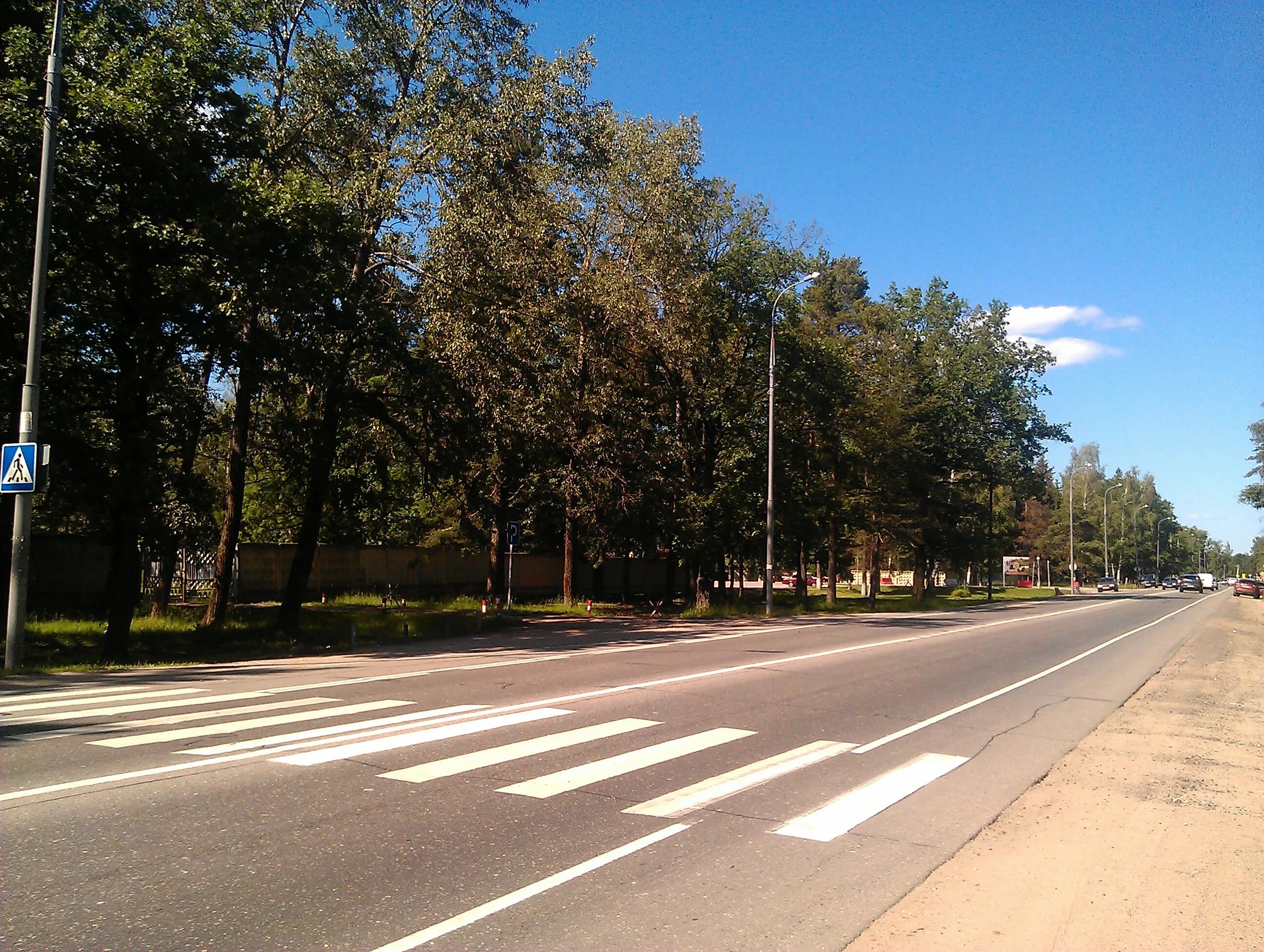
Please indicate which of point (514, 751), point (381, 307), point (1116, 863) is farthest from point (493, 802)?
point (381, 307)

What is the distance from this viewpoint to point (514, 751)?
8891mm

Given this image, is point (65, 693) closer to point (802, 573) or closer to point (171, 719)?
point (171, 719)

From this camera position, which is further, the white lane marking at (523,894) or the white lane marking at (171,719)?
the white lane marking at (171,719)

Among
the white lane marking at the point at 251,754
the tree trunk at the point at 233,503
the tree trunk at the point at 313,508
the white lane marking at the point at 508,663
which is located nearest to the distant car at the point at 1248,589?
the white lane marking at the point at 251,754

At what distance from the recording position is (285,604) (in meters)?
22.8

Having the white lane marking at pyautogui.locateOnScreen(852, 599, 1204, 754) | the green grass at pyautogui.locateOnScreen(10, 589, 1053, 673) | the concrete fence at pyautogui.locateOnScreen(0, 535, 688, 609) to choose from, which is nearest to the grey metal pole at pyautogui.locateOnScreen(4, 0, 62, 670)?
the green grass at pyautogui.locateOnScreen(10, 589, 1053, 673)

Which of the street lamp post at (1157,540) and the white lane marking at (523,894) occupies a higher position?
the street lamp post at (1157,540)

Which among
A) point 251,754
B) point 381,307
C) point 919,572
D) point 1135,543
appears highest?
point 381,307

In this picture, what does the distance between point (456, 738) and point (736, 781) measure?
9.94 ft

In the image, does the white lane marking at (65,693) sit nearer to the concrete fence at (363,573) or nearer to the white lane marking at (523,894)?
the white lane marking at (523,894)

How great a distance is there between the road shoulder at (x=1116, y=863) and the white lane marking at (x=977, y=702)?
5.79ft

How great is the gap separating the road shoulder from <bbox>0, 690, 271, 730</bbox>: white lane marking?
364 inches

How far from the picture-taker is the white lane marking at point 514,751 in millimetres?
7898

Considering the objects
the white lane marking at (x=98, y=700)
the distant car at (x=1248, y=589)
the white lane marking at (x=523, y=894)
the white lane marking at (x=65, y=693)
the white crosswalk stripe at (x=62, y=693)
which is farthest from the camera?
the distant car at (x=1248, y=589)
